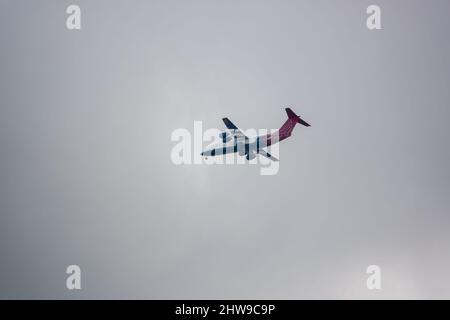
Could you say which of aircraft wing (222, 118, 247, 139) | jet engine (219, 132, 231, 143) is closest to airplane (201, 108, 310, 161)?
jet engine (219, 132, 231, 143)

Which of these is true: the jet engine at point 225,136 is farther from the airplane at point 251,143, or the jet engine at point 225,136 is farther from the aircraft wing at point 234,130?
the aircraft wing at point 234,130

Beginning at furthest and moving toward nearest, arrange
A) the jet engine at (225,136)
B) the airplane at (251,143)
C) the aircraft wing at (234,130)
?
the airplane at (251,143) → the jet engine at (225,136) → the aircraft wing at (234,130)

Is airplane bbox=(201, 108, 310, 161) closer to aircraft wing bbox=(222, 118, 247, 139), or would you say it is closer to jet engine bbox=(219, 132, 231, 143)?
jet engine bbox=(219, 132, 231, 143)

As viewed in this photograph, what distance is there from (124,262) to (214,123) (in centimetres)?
2078

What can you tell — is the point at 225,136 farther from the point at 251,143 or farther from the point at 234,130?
the point at 251,143

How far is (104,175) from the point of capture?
5162 centimetres

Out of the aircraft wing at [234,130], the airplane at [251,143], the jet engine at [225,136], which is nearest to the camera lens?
the aircraft wing at [234,130]

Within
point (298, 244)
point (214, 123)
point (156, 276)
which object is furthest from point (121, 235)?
point (298, 244)

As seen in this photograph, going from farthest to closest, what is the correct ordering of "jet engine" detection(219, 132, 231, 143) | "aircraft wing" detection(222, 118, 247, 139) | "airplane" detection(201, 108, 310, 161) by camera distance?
"airplane" detection(201, 108, 310, 161)
"jet engine" detection(219, 132, 231, 143)
"aircraft wing" detection(222, 118, 247, 139)

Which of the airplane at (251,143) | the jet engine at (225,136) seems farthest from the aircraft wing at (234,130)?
the jet engine at (225,136)

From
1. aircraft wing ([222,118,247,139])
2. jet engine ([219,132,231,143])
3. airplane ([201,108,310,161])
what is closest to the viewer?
aircraft wing ([222,118,247,139])

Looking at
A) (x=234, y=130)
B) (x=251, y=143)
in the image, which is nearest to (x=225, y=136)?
(x=234, y=130)

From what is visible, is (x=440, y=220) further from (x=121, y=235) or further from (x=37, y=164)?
(x=37, y=164)

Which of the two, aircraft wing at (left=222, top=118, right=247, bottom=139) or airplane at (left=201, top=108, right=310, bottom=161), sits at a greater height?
aircraft wing at (left=222, top=118, right=247, bottom=139)
